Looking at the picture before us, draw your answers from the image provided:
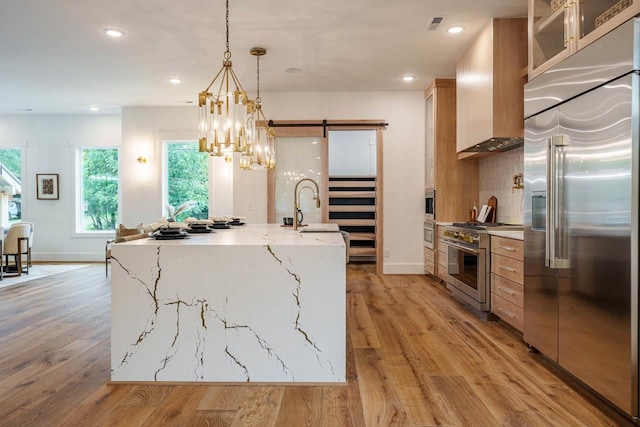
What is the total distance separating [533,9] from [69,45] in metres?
4.49

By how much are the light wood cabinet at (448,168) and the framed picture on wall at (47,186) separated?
693cm

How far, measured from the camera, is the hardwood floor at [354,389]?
215 cm

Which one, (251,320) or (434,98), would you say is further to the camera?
(434,98)

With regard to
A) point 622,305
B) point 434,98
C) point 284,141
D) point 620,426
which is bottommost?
point 620,426

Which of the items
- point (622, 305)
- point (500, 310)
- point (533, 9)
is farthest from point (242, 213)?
point (622, 305)

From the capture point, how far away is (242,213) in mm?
6652

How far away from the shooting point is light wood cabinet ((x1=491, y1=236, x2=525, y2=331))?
3.35 m

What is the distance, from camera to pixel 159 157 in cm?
763

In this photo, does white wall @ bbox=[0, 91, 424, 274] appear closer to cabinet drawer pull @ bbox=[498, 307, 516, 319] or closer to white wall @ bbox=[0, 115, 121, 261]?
white wall @ bbox=[0, 115, 121, 261]

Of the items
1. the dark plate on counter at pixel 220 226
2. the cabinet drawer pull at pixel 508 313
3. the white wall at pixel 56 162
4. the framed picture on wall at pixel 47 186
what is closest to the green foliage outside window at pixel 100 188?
the white wall at pixel 56 162

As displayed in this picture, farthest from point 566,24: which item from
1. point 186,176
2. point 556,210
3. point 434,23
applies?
point 186,176

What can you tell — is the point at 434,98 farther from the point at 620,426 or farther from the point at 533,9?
the point at 620,426

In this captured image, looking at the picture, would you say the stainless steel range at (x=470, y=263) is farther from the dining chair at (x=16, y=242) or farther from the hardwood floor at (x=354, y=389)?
the dining chair at (x=16, y=242)

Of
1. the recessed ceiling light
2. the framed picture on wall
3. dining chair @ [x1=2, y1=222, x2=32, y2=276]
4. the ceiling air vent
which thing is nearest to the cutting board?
the ceiling air vent
